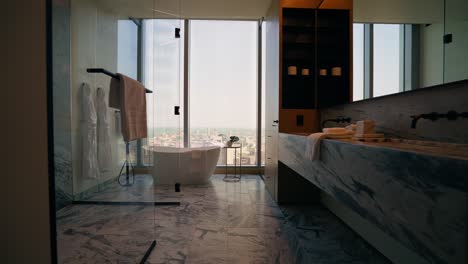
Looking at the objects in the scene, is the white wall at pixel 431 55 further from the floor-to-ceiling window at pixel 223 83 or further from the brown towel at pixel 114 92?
the floor-to-ceiling window at pixel 223 83

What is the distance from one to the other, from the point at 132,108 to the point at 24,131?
104 cm

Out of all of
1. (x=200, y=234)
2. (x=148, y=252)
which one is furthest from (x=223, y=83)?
(x=148, y=252)

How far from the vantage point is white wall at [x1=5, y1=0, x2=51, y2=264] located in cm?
88

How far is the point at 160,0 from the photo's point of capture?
2.38m

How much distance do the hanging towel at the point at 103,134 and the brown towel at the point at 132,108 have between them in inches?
7.1

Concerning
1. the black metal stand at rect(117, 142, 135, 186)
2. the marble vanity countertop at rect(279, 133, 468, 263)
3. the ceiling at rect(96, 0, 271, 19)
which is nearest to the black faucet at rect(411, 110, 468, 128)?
the marble vanity countertop at rect(279, 133, 468, 263)

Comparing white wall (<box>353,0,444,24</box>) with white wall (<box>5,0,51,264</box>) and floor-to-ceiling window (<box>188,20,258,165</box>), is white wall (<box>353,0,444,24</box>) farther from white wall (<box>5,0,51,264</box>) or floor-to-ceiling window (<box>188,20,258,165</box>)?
floor-to-ceiling window (<box>188,20,258,165</box>)

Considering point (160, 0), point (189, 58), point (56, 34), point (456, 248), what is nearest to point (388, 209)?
point (456, 248)

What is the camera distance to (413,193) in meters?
0.64

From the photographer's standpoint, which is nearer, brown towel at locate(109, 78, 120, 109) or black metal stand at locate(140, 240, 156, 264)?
black metal stand at locate(140, 240, 156, 264)

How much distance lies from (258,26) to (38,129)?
4.01 m

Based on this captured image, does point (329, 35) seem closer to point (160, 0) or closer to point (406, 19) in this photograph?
point (406, 19)

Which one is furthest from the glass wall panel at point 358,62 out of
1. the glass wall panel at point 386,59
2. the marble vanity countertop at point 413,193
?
the marble vanity countertop at point 413,193

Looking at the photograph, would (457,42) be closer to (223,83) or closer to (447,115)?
(447,115)
